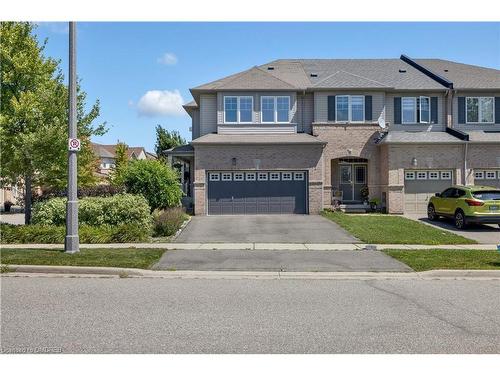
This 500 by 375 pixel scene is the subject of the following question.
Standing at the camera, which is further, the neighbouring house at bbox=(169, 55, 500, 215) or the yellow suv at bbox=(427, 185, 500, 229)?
the neighbouring house at bbox=(169, 55, 500, 215)

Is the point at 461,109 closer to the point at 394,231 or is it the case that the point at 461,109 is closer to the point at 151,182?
the point at 394,231

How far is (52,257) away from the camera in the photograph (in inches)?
438

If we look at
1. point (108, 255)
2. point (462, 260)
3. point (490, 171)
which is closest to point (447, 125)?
point (490, 171)

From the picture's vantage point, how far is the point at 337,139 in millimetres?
25266

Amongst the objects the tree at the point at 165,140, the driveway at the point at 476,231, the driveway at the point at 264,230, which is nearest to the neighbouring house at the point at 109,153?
the tree at the point at 165,140

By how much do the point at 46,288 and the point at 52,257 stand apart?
9.27 feet

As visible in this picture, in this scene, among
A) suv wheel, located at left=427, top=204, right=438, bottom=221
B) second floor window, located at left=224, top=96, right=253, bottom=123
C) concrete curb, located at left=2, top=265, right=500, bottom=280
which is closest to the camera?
concrete curb, located at left=2, top=265, right=500, bottom=280

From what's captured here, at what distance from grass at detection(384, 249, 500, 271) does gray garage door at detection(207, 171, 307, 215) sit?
11.2m

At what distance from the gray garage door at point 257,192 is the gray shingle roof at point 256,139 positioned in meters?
1.60

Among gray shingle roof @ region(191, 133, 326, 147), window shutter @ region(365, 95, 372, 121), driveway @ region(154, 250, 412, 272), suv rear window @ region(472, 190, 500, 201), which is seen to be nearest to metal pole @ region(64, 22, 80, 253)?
driveway @ region(154, 250, 412, 272)

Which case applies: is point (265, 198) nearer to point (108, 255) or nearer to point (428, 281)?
point (108, 255)

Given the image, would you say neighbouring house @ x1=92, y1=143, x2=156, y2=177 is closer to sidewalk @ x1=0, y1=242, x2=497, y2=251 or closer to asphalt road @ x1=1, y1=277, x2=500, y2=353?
sidewalk @ x1=0, y1=242, x2=497, y2=251

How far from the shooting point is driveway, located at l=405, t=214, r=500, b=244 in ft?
52.3

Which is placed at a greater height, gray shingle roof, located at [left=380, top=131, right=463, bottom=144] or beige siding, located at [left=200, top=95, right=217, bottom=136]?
beige siding, located at [left=200, top=95, right=217, bottom=136]
